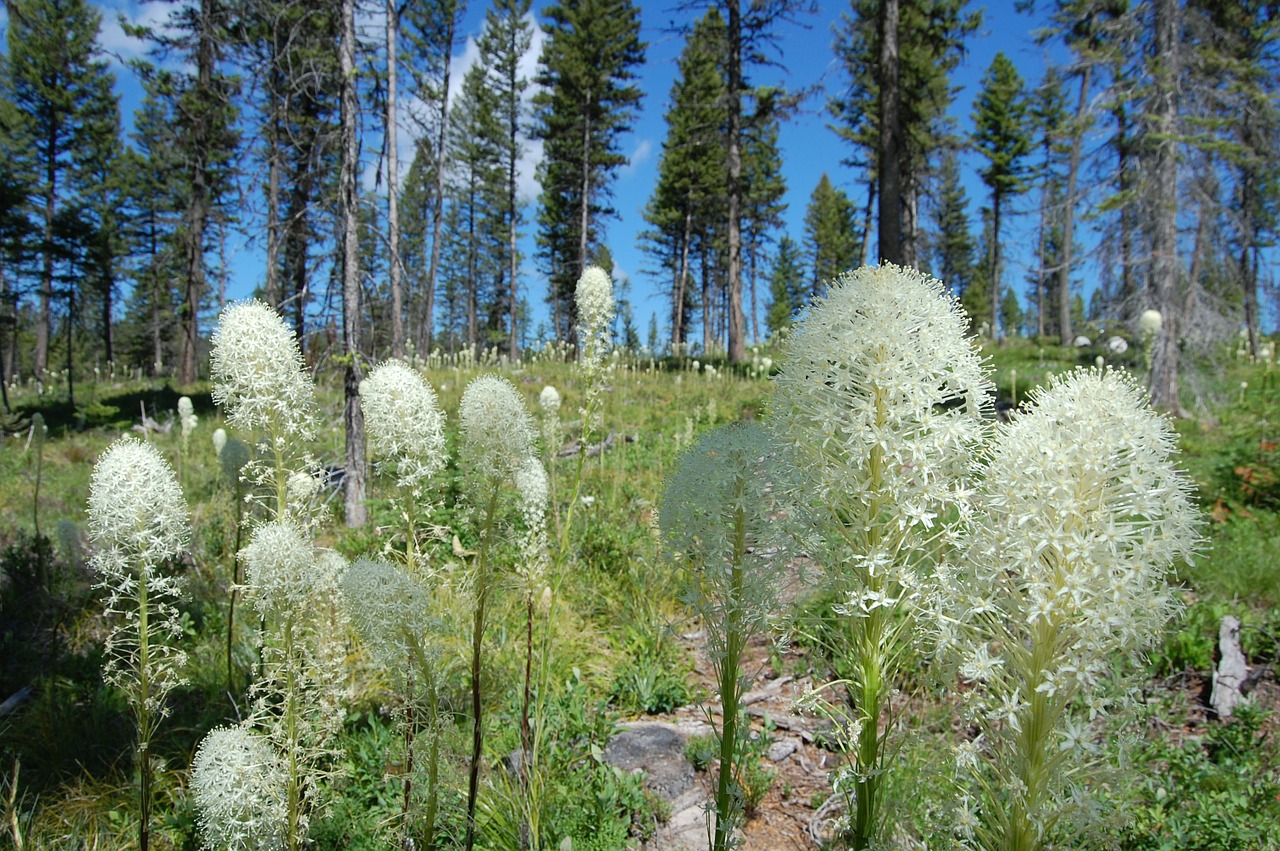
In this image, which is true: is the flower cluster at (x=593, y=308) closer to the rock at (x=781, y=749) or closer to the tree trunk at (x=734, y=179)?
the rock at (x=781, y=749)

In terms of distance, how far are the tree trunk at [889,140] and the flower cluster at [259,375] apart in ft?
30.5

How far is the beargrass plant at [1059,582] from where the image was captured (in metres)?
1.24

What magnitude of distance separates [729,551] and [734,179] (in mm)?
17417

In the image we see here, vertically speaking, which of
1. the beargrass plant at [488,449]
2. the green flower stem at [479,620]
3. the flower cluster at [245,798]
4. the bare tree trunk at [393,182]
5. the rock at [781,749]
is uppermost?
the bare tree trunk at [393,182]

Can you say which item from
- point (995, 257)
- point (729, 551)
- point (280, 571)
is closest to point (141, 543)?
point (280, 571)

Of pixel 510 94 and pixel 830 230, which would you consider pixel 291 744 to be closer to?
pixel 510 94

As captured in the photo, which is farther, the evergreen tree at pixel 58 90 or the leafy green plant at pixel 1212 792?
the evergreen tree at pixel 58 90

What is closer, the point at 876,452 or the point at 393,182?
the point at 876,452

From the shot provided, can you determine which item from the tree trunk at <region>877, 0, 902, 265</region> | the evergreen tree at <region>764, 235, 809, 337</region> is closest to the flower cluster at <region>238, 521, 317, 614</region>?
the tree trunk at <region>877, 0, 902, 265</region>

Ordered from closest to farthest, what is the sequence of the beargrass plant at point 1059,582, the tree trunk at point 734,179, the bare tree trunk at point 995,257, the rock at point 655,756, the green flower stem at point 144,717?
the beargrass plant at point 1059,582
the green flower stem at point 144,717
the rock at point 655,756
the tree trunk at point 734,179
the bare tree trunk at point 995,257

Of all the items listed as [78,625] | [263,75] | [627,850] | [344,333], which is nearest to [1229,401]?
[627,850]

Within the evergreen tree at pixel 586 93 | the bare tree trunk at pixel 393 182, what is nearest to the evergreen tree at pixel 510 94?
the evergreen tree at pixel 586 93

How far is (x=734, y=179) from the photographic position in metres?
17.2

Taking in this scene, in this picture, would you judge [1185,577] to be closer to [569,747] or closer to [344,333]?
[569,747]
